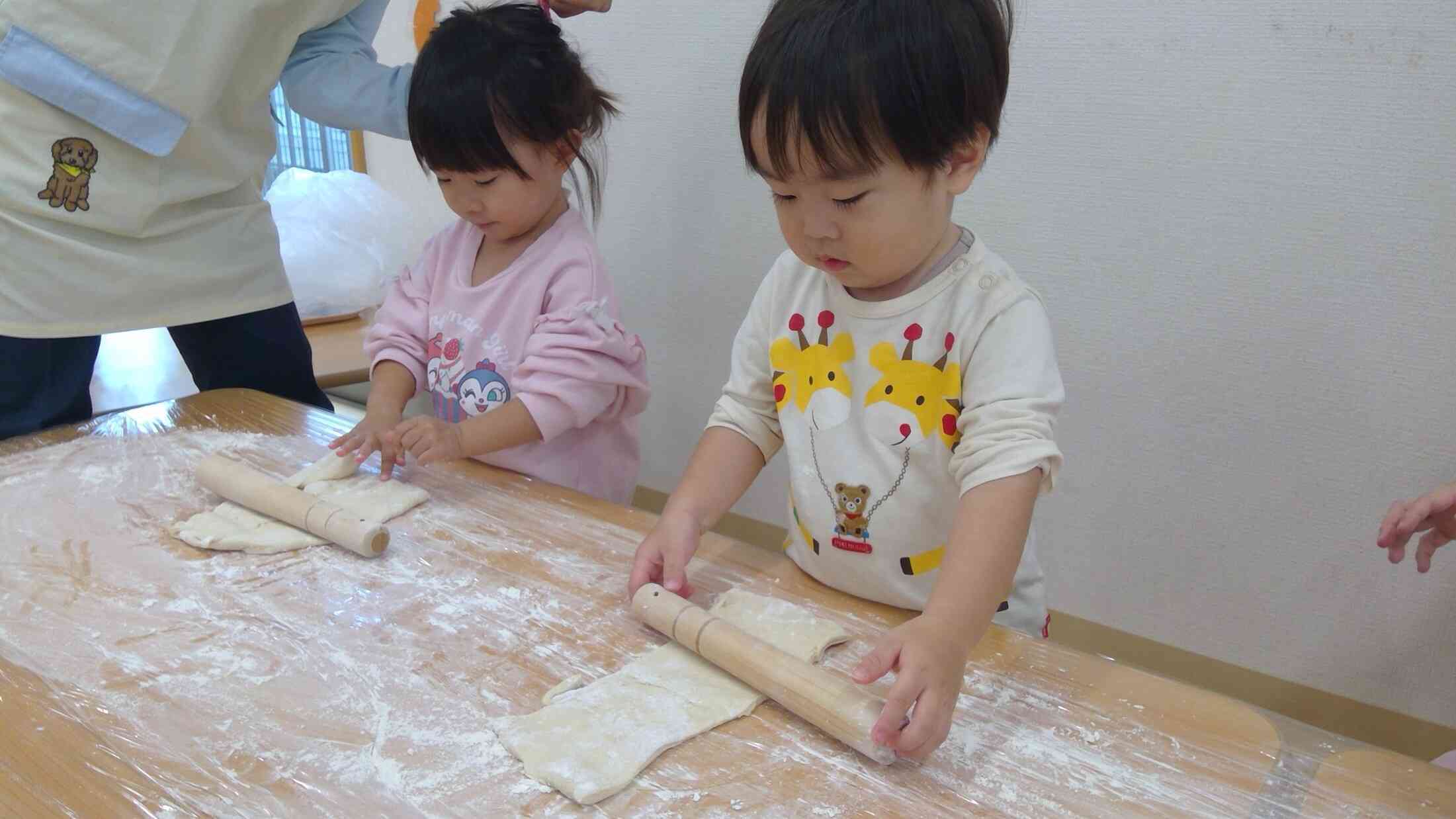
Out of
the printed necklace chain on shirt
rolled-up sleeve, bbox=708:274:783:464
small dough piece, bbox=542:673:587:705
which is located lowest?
small dough piece, bbox=542:673:587:705

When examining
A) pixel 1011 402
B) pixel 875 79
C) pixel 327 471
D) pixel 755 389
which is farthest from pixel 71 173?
pixel 1011 402

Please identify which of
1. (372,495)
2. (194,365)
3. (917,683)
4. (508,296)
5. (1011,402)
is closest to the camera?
(917,683)

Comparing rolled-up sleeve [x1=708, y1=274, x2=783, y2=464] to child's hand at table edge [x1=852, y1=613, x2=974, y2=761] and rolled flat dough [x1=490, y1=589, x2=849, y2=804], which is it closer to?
rolled flat dough [x1=490, y1=589, x2=849, y2=804]

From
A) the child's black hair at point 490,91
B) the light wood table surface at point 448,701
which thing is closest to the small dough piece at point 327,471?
the light wood table surface at point 448,701

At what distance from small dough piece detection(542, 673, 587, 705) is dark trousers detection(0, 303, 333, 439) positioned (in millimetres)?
898

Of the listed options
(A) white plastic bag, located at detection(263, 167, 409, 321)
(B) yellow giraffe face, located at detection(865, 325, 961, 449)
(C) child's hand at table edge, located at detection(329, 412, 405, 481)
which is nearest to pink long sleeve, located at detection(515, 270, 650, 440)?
(C) child's hand at table edge, located at detection(329, 412, 405, 481)

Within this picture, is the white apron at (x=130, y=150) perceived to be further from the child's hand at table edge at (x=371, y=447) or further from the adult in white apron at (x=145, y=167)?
the child's hand at table edge at (x=371, y=447)

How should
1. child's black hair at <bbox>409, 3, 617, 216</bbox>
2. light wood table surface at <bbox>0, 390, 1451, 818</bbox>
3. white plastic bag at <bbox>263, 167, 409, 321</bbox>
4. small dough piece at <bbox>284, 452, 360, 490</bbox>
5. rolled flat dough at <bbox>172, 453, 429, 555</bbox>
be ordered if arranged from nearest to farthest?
light wood table surface at <bbox>0, 390, 1451, 818</bbox> → rolled flat dough at <bbox>172, 453, 429, 555</bbox> → small dough piece at <bbox>284, 452, 360, 490</bbox> → child's black hair at <bbox>409, 3, 617, 216</bbox> → white plastic bag at <bbox>263, 167, 409, 321</bbox>

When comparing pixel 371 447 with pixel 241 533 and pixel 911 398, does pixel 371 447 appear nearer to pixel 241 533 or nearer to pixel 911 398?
pixel 241 533

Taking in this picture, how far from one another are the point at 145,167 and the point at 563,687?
0.95 meters

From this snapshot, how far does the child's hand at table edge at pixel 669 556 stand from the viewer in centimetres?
80

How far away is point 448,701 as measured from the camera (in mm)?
667

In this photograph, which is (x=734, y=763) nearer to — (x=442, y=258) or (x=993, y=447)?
(x=993, y=447)

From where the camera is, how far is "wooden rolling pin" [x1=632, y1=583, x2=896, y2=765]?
61 cm
